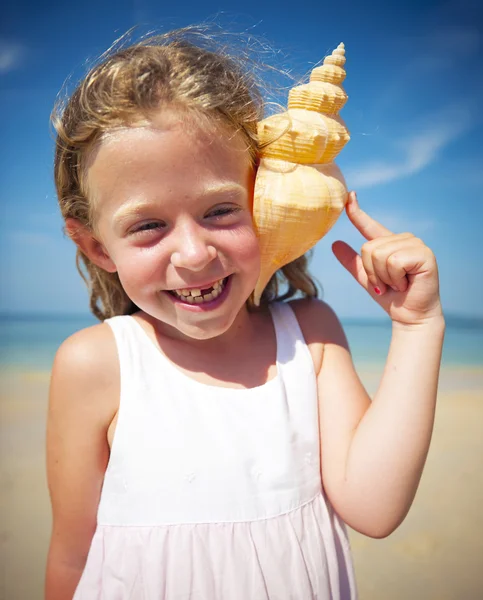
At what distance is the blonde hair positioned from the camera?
1.61 meters

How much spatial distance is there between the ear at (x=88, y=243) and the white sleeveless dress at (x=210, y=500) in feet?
0.91

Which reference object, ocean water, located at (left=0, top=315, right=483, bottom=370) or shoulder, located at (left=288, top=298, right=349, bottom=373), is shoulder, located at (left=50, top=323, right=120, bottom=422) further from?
ocean water, located at (left=0, top=315, right=483, bottom=370)

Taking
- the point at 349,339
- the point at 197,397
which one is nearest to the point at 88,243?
the point at 197,397

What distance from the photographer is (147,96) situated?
1595mm

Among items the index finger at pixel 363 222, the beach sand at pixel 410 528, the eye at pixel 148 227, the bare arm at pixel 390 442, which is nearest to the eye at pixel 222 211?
the eye at pixel 148 227

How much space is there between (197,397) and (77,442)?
42cm

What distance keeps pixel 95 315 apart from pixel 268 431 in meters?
1.00

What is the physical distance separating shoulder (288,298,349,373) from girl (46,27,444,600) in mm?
149


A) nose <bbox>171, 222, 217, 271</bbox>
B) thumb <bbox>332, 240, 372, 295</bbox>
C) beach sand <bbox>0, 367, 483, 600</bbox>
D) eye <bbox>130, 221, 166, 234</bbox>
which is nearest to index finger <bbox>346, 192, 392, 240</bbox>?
thumb <bbox>332, 240, 372, 295</bbox>

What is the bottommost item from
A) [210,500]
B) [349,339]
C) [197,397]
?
[210,500]

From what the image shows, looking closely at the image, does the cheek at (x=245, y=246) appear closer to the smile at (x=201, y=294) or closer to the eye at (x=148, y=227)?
the smile at (x=201, y=294)

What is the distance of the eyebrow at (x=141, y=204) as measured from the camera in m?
1.56

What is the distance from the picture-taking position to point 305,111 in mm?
1673

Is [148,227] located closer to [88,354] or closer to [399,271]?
[88,354]
